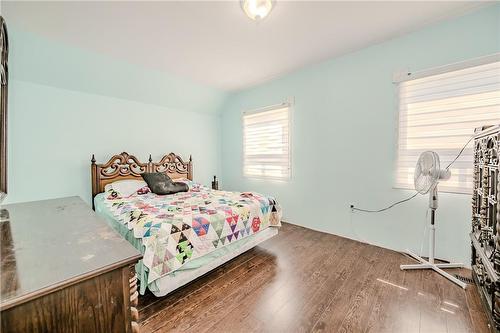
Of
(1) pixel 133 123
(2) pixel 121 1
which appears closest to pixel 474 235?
(2) pixel 121 1

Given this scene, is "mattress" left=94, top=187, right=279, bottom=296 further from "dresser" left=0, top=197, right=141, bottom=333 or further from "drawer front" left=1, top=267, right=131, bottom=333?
"drawer front" left=1, top=267, right=131, bottom=333

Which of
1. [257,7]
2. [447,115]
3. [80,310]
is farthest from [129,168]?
[447,115]

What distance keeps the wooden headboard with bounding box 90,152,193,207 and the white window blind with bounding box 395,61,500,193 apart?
12.2 feet

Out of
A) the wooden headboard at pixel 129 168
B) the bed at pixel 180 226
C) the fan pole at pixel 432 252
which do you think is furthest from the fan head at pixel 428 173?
the wooden headboard at pixel 129 168

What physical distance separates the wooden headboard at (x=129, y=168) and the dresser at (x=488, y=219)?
4.19 m

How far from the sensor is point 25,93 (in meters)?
2.80

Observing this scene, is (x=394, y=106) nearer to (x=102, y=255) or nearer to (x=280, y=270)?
(x=280, y=270)

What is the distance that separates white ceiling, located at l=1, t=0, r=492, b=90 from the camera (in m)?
2.02

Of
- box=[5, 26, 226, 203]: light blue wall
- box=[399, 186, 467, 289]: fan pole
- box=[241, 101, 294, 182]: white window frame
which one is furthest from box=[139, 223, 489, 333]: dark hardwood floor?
box=[5, 26, 226, 203]: light blue wall

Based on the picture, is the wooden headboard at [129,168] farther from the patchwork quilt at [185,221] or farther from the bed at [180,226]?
the patchwork quilt at [185,221]

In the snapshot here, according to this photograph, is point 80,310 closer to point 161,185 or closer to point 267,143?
point 161,185

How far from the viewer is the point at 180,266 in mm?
1793

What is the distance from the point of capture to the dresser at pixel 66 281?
1.84 feet

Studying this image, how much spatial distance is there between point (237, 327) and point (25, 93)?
3853 mm
